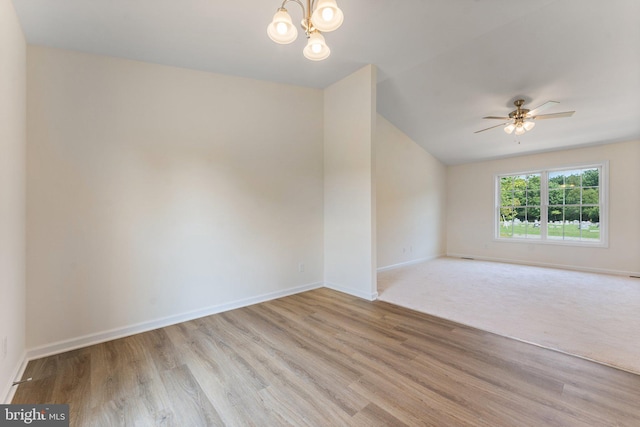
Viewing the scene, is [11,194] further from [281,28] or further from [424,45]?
[424,45]

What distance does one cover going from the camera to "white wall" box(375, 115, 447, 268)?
5.56 m

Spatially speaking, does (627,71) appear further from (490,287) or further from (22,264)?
(22,264)

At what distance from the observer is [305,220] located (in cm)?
413

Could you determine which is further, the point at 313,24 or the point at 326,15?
the point at 313,24

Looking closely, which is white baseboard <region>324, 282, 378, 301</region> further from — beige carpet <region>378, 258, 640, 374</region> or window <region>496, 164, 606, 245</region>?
window <region>496, 164, 606, 245</region>

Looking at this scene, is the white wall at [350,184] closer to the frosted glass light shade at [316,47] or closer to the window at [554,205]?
the frosted glass light shade at [316,47]

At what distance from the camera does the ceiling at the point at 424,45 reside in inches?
93.4

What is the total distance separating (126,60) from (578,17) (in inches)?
183

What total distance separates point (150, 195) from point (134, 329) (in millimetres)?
1398

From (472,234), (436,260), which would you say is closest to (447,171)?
(472,234)

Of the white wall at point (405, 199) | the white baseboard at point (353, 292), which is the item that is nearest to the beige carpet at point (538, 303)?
the white baseboard at point (353, 292)

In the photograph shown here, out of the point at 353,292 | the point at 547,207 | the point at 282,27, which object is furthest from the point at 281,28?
the point at 547,207

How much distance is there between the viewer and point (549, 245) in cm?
601

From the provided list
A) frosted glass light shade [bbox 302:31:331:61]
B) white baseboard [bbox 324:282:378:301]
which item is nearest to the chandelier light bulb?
frosted glass light shade [bbox 302:31:331:61]
